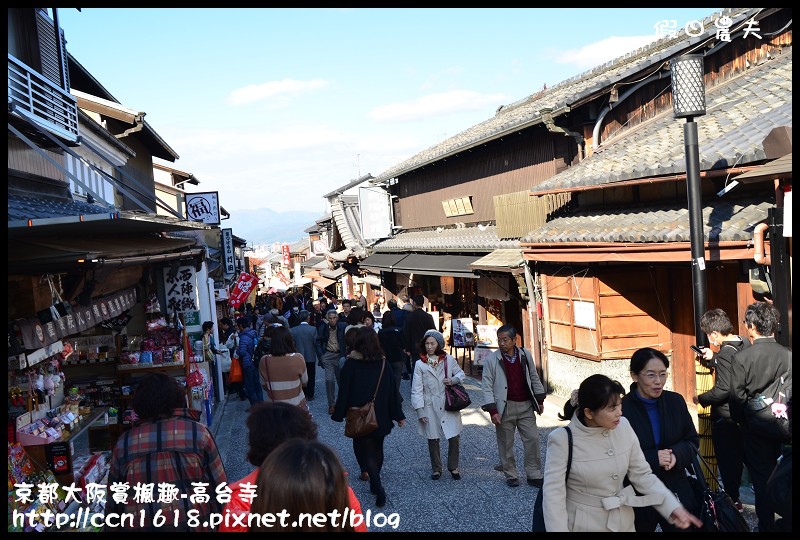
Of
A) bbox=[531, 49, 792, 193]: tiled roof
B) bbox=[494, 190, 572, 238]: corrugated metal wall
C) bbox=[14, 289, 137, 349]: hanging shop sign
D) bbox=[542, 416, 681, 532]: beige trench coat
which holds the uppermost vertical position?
bbox=[531, 49, 792, 193]: tiled roof

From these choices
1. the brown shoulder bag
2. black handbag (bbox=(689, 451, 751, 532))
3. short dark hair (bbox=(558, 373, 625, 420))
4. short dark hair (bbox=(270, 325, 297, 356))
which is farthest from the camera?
short dark hair (bbox=(270, 325, 297, 356))

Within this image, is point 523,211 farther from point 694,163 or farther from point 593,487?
point 593,487

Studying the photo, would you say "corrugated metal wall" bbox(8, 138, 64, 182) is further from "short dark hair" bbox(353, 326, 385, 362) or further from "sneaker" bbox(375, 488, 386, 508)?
"sneaker" bbox(375, 488, 386, 508)

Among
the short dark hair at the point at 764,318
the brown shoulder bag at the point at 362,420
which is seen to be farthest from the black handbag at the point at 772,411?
the brown shoulder bag at the point at 362,420

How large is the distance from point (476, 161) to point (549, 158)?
4017 millimetres

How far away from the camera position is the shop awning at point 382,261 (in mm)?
22125

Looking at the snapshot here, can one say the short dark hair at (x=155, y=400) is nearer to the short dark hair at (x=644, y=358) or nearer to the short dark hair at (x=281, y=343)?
the short dark hair at (x=644, y=358)

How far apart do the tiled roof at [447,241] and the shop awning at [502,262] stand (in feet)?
1.00

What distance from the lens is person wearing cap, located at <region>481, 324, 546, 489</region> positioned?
7.44 m

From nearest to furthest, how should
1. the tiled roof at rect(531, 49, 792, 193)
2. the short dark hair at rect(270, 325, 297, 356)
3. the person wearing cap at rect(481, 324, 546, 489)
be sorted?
the person wearing cap at rect(481, 324, 546, 489) < the short dark hair at rect(270, 325, 297, 356) < the tiled roof at rect(531, 49, 792, 193)

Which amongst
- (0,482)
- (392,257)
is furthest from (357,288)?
(0,482)

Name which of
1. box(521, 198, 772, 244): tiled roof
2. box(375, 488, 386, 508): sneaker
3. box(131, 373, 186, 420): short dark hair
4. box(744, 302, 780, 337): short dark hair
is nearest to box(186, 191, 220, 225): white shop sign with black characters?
box(521, 198, 772, 244): tiled roof

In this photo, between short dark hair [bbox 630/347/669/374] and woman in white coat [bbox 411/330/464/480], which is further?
woman in white coat [bbox 411/330/464/480]

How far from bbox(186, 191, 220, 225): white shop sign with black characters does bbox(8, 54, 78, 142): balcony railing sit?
35.3ft
